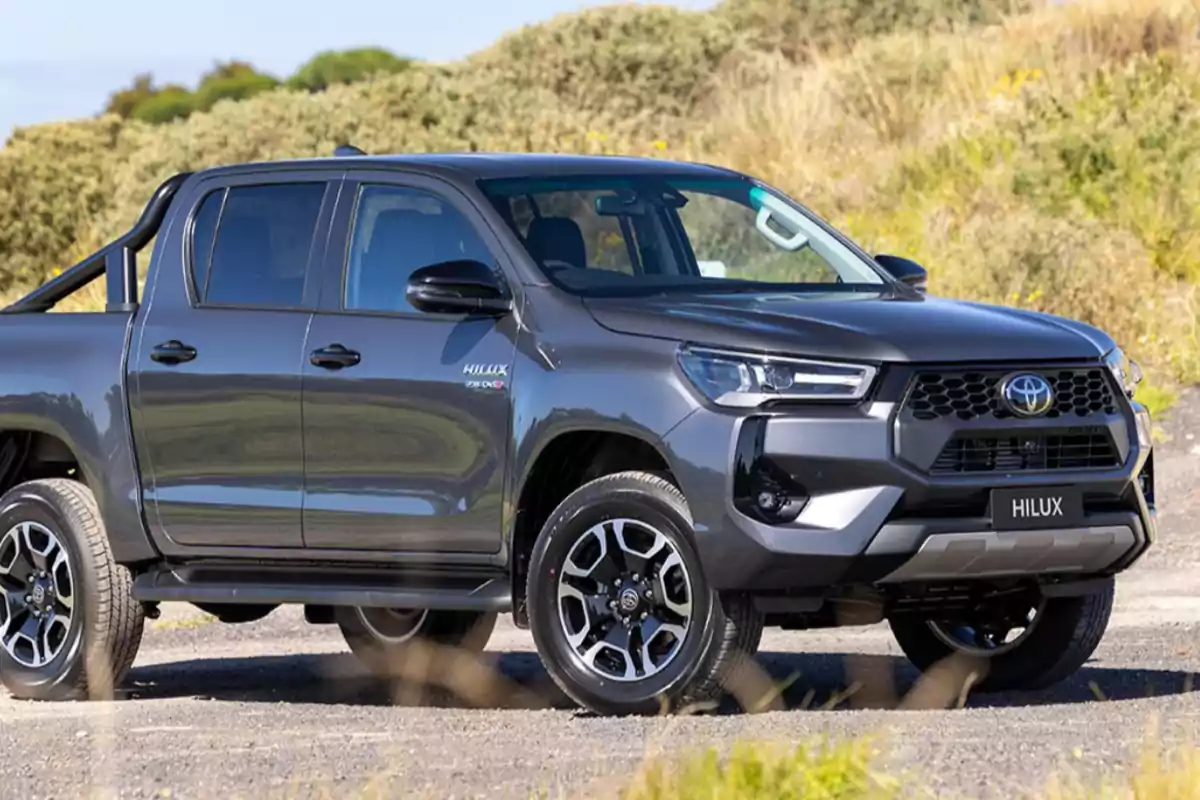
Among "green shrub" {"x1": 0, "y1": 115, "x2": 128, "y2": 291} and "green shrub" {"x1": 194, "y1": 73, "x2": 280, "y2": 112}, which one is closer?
"green shrub" {"x1": 0, "y1": 115, "x2": 128, "y2": 291}

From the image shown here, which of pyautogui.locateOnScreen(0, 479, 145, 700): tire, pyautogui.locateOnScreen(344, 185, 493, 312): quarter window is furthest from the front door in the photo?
pyautogui.locateOnScreen(0, 479, 145, 700): tire

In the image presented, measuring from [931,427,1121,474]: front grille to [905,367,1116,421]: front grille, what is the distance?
66 mm

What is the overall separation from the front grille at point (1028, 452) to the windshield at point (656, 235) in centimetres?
121

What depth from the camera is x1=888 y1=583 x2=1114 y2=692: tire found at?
8922mm

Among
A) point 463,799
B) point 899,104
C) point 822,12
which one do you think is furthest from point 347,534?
point 822,12

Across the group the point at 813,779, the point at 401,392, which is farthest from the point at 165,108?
the point at 813,779

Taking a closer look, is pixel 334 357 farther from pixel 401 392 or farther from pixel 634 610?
pixel 634 610

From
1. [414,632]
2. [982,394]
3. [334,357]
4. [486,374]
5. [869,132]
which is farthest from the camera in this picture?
[869,132]

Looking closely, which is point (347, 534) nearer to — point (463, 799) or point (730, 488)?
point (730, 488)

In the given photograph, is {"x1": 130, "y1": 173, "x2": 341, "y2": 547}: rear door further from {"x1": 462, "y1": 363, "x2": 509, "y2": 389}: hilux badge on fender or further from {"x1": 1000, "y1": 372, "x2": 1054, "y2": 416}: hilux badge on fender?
{"x1": 1000, "y1": 372, "x2": 1054, "y2": 416}: hilux badge on fender

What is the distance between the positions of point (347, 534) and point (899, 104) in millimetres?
15589

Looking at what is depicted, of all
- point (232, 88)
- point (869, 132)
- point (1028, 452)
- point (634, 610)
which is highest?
point (1028, 452)

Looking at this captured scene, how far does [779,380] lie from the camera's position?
7.77 meters

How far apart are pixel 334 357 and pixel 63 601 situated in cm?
175
